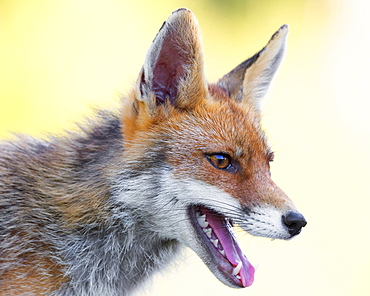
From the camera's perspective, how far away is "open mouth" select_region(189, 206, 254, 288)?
5506mm

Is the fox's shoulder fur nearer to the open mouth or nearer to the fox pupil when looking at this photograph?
the open mouth

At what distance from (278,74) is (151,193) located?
9092 millimetres

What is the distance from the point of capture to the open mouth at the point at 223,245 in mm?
5506

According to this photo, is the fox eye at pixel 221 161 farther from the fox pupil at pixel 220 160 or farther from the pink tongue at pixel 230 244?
the pink tongue at pixel 230 244

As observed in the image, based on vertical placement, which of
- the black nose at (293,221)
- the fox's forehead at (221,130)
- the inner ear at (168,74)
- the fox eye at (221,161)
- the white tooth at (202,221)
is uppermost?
the inner ear at (168,74)

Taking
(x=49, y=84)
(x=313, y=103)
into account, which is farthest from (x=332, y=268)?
(x=49, y=84)

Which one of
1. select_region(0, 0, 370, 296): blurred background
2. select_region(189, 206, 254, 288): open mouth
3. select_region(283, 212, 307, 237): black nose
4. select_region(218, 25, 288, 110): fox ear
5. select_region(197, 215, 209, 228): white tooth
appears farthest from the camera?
select_region(0, 0, 370, 296): blurred background

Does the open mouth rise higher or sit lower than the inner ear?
lower

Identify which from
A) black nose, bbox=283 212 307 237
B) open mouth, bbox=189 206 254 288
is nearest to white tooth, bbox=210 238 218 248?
open mouth, bbox=189 206 254 288

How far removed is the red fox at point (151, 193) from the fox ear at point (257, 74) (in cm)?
24

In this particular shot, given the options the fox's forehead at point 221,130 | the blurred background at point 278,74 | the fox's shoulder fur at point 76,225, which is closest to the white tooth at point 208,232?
the fox's shoulder fur at point 76,225

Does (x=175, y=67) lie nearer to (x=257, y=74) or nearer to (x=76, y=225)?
(x=257, y=74)

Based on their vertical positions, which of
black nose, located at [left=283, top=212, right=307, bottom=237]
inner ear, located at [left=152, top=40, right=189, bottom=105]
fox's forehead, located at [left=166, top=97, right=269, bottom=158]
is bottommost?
black nose, located at [left=283, top=212, right=307, bottom=237]

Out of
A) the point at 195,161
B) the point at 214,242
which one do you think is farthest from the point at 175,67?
the point at 214,242
